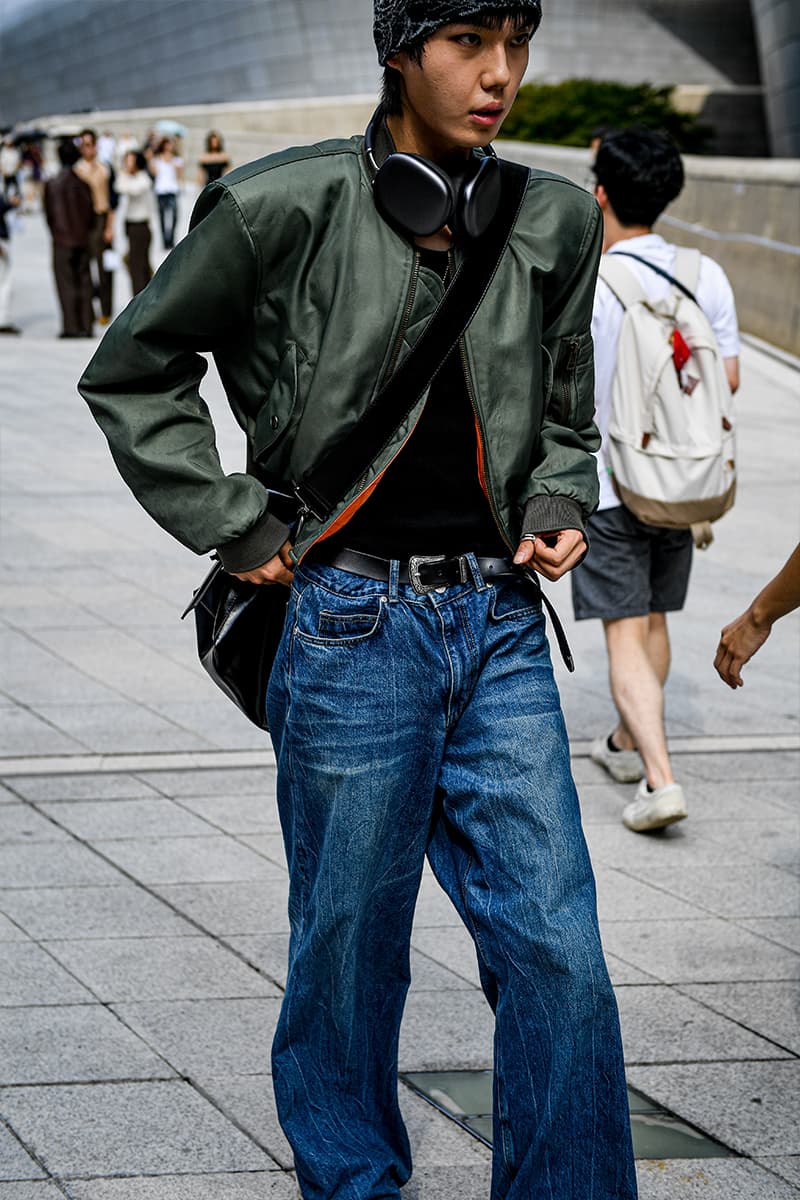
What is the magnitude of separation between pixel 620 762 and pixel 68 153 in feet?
41.8

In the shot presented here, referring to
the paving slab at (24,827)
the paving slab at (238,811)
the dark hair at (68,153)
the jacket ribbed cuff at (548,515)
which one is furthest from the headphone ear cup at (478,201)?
the dark hair at (68,153)

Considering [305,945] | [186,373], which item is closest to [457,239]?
[186,373]

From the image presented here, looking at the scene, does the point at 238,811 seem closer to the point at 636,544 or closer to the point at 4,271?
the point at 636,544

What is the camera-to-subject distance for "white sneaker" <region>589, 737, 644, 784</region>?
5559 mm

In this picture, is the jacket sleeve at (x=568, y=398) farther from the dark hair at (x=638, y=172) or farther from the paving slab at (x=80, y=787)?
the paving slab at (x=80, y=787)

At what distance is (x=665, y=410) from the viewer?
5023 millimetres

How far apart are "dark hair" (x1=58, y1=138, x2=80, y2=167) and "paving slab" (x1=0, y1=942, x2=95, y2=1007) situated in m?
13.7

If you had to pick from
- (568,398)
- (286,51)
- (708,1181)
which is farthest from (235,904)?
(286,51)

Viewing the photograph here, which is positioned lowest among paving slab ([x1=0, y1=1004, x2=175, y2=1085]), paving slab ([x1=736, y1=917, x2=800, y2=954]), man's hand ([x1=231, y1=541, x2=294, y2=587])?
paving slab ([x1=736, y1=917, x2=800, y2=954])

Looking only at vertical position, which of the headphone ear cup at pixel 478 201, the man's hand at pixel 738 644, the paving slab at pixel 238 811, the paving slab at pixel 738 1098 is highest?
the headphone ear cup at pixel 478 201

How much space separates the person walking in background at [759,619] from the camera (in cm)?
307

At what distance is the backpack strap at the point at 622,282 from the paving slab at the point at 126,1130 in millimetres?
2698

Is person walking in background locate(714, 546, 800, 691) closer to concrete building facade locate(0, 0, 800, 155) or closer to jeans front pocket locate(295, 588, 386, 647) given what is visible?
jeans front pocket locate(295, 588, 386, 647)

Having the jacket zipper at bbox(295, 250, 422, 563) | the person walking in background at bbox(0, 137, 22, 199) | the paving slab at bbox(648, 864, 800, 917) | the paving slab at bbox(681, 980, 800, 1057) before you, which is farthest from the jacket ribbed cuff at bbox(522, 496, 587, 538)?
the person walking in background at bbox(0, 137, 22, 199)
